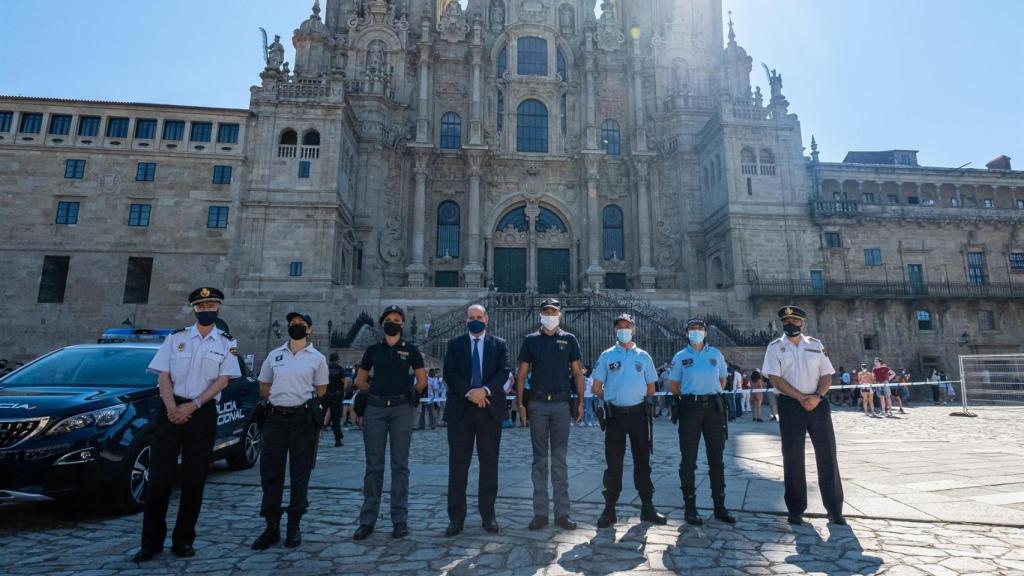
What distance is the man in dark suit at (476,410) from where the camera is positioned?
5293mm

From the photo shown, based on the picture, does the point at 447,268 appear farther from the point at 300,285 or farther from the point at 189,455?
the point at 189,455

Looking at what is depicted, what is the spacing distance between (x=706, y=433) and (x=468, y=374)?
2604 mm

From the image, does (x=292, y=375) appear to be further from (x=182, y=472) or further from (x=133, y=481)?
(x=133, y=481)

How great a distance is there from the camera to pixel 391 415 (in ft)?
17.6

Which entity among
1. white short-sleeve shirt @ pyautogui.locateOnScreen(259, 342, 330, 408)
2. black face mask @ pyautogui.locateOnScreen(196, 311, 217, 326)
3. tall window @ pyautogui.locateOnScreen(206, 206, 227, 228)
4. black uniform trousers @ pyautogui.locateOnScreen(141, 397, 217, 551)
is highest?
tall window @ pyautogui.locateOnScreen(206, 206, 227, 228)

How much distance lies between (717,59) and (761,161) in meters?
11.4

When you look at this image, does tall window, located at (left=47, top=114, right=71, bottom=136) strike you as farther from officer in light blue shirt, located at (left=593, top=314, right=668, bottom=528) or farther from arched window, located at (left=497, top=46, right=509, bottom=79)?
officer in light blue shirt, located at (left=593, top=314, right=668, bottom=528)

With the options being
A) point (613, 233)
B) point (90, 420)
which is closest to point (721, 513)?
point (90, 420)

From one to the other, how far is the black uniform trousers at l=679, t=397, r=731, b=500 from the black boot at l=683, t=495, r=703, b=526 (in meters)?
0.17

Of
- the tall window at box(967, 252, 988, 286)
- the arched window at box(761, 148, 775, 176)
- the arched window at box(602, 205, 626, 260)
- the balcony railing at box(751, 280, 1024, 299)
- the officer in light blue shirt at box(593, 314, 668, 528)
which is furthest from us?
the arched window at box(602, 205, 626, 260)

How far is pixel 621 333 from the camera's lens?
19.7ft

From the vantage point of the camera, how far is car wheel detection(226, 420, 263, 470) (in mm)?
8469

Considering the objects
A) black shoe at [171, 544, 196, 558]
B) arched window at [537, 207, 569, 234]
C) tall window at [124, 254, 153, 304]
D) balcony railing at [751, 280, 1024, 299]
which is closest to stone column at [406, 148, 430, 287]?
arched window at [537, 207, 569, 234]

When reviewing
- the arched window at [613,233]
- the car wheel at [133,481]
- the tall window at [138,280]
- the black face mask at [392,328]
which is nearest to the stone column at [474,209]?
the arched window at [613,233]
